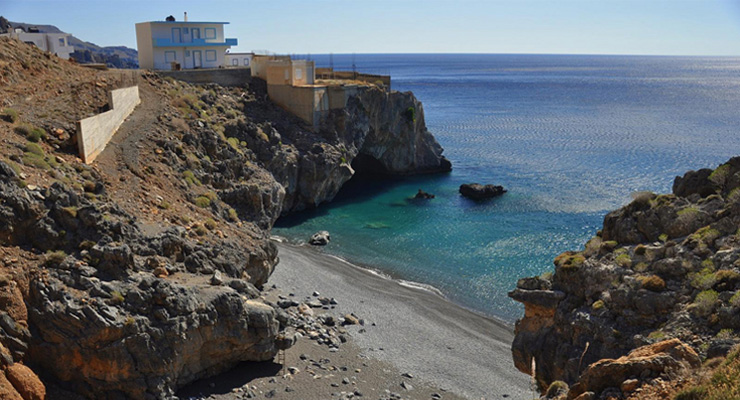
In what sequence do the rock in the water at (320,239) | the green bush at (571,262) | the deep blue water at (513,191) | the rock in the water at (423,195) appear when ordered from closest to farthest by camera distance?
1. the green bush at (571,262)
2. the deep blue water at (513,191)
3. the rock in the water at (320,239)
4. the rock in the water at (423,195)

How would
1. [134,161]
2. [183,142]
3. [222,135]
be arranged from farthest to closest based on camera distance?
[222,135] < [183,142] < [134,161]

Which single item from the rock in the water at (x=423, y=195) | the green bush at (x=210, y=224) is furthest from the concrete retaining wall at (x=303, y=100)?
the green bush at (x=210, y=224)

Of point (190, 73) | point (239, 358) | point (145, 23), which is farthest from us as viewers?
point (145, 23)

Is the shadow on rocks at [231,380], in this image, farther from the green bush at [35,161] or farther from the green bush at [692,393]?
the green bush at [692,393]

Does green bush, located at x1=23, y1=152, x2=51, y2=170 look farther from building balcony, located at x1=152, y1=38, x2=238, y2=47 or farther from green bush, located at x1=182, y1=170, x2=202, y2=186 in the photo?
building balcony, located at x1=152, y1=38, x2=238, y2=47

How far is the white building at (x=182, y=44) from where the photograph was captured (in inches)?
2178

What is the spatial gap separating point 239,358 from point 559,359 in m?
13.0

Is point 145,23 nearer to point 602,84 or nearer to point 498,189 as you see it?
point 498,189

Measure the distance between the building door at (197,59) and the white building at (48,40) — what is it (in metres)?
16.6

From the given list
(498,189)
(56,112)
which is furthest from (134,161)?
(498,189)

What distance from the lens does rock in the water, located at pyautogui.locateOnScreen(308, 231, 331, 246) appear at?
4497cm

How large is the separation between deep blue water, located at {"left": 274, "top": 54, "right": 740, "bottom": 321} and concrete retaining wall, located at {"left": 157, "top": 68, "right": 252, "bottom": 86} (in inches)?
562

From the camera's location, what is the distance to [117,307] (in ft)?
68.8

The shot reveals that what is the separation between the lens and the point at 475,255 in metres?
42.2
